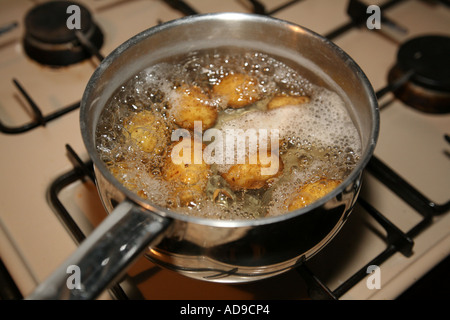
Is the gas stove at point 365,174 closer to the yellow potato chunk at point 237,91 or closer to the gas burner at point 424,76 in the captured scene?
the gas burner at point 424,76

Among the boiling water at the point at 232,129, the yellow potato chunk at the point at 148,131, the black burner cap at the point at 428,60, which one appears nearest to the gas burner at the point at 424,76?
the black burner cap at the point at 428,60

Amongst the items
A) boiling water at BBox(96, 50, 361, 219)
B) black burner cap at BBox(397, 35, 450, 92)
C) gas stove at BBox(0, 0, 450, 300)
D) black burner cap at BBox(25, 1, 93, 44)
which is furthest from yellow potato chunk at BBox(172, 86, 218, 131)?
black burner cap at BBox(397, 35, 450, 92)

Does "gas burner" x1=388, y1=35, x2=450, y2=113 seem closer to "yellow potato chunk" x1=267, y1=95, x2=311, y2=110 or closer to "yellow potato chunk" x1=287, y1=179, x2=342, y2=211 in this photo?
"yellow potato chunk" x1=267, y1=95, x2=311, y2=110

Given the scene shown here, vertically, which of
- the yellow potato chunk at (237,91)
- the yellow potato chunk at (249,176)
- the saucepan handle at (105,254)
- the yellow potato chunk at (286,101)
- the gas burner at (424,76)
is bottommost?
the gas burner at (424,76)

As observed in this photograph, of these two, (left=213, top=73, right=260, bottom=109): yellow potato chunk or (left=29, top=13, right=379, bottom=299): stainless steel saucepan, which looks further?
→ (left=213, top=73, right=260, bottom=109): yellow potato chunk

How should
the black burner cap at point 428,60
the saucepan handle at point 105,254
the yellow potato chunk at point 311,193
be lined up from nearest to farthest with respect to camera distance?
the saucepan handle at point 105,254
the yellow potato chunk at point 311,193
the black burner cap at point 428,60

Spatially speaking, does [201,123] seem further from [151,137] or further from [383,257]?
[383,257]

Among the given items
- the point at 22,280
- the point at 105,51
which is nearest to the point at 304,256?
the point at 22,280

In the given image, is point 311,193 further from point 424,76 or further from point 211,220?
point 424,76
